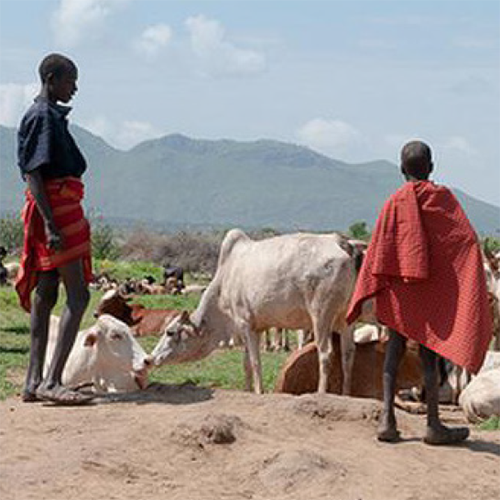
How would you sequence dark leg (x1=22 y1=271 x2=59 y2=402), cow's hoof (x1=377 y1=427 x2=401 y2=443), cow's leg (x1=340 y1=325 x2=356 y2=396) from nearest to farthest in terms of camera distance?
cow's hoof (x1=377 y1=427 x2=401 y2=443)
dark leg (x1=22 y1=271 x2=59 y2=402)
cow's leg (x1=340 y1=325 x2=356 y2=396)

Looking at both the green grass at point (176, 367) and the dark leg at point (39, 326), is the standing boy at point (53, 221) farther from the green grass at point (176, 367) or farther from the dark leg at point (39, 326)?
the green grass at point (176, 367)

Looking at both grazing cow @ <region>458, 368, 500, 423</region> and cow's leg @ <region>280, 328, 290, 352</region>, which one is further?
cow's leg @ <region>280, 328, 290, 352</region>

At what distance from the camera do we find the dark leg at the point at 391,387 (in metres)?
7.33

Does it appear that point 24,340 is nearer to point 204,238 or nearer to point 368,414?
point 368,414

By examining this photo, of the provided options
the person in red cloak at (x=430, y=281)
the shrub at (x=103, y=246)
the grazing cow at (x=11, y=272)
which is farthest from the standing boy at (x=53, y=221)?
the shrub at (x=103, y=246)

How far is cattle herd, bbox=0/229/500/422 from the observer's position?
10.2 metres

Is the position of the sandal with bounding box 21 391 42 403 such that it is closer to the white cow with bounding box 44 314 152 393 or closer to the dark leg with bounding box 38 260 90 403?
the dark leg with bounding box 38 260 90 403

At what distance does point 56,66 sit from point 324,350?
364 centimetres

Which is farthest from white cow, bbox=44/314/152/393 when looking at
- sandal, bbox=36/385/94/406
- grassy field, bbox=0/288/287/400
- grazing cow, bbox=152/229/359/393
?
sandal, bbox=36/385/94/406

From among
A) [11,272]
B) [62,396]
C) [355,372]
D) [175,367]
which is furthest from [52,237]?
A: [11,272]

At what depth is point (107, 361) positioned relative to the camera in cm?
1019

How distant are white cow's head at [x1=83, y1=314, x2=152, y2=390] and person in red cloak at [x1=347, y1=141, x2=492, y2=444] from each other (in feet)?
10.3

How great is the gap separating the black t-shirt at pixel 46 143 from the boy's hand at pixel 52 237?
36cm

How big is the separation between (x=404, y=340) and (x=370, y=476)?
118 cm
